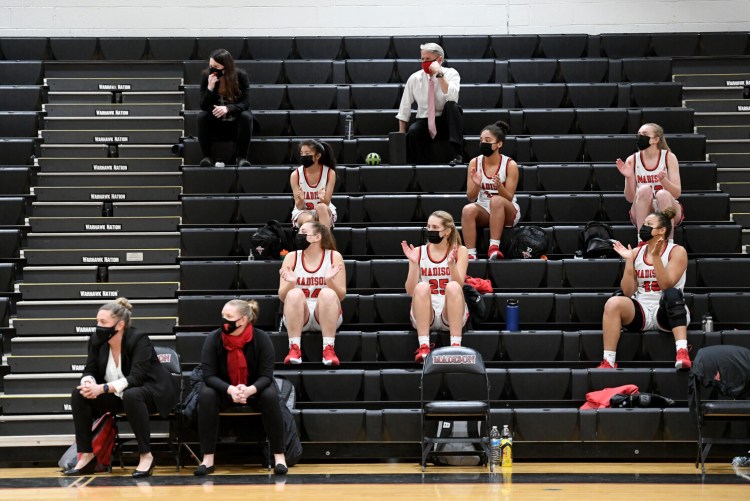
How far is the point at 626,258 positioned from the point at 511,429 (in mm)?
1307

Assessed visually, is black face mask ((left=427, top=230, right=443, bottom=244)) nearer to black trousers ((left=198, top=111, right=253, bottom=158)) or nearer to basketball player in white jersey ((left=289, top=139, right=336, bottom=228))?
basketball player in white jersey ((left=289, top=139, right=336, bottom=228))

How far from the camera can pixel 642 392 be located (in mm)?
6859

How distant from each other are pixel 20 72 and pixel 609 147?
5010mm

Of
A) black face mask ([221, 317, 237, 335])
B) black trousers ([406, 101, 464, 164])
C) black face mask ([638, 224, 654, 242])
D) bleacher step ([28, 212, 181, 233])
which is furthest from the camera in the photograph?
black trousers ([406, 101, 464, 164])

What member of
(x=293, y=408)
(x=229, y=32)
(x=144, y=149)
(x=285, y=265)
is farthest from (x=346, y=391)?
(x=229, y=32)

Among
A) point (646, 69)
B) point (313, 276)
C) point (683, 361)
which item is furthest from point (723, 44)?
point (313, 276)

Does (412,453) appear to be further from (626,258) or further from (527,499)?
(626,258)

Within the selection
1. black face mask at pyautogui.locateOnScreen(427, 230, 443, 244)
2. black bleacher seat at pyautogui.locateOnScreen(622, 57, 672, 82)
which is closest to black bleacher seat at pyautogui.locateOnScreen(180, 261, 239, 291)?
black face mask at pyautogui.locateOnScreen(427, 230, 443, 244)

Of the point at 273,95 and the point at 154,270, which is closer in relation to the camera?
the point at 154,270

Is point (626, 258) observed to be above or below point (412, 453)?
above

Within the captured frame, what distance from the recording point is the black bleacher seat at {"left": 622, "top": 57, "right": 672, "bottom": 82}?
380 inches

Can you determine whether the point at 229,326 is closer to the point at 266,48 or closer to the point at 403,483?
the point at 403,483

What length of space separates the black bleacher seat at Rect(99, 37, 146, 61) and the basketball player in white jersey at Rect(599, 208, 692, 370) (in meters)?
4.90

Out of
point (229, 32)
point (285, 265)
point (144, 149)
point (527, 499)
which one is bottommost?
point (527, 499)
